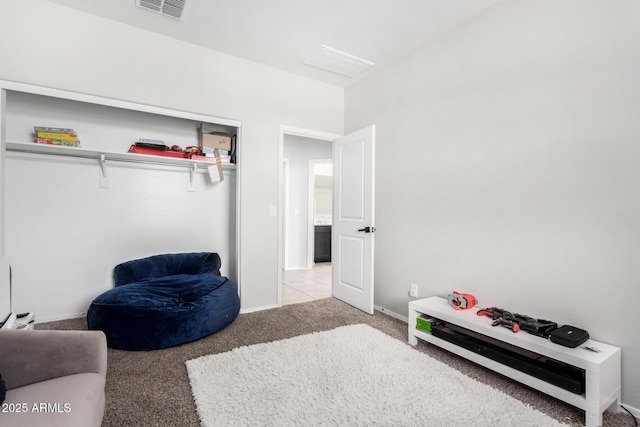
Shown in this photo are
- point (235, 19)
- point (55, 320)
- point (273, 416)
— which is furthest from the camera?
point (55, 320)

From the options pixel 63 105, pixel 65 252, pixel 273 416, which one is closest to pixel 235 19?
pixel 63 105

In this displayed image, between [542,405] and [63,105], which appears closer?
[542,405]

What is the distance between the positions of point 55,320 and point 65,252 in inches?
26.1

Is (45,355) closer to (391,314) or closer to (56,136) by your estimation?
(56,136)

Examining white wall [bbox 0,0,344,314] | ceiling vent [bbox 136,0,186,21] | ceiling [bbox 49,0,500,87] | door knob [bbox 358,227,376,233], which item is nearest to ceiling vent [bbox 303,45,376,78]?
ceiling [bbox 49,0,500,87]

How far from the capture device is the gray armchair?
996 mm

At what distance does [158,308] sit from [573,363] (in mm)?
2731

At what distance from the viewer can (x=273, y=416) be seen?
1588 mm

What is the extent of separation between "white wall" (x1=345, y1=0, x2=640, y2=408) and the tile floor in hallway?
1.24 meters

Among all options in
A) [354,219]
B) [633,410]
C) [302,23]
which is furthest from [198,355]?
[302,23]

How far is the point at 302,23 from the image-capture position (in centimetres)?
262

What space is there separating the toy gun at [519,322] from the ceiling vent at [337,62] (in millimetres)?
2710

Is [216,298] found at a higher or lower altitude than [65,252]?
lower

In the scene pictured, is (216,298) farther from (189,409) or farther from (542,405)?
(542,405)
